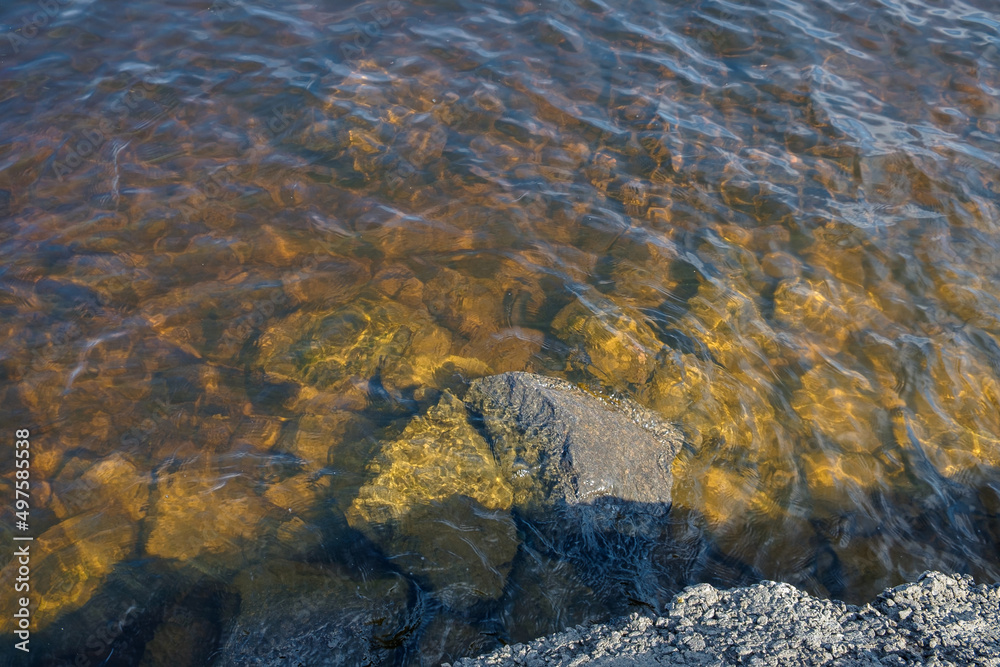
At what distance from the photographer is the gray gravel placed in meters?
2.81

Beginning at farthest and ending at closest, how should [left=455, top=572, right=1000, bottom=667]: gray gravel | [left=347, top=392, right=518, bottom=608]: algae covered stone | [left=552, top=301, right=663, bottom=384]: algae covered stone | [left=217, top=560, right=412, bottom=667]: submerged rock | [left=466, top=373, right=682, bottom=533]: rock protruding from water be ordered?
[left=552, top=301, right=663, bottom=384]: algae covered stone → [left=466, top=373, right=682, bottom=533]: rock protruding from water → [left=347, top=392, right=518, bottom=608]: algae covered stone → [left=217, top=560, right=412, bottom=667]: submerged rock → [left=455, top=572, right=1000, bottom=667]: gray gravel

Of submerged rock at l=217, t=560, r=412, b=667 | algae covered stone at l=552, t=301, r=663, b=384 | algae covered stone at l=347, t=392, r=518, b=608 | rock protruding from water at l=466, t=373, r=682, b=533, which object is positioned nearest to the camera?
submerged rock at l=217, t=560, r=412, b=667

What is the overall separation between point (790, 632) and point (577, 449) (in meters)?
1.47

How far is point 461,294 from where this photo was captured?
17.8 ft

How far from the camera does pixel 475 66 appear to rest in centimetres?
763

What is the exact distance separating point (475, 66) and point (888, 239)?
15.3 ft

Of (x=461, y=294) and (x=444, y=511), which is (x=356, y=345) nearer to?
(x=461, y=294)

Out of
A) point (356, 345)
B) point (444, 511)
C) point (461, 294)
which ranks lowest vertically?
point (444, 511)

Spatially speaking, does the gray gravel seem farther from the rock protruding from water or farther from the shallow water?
the rock protruding from water

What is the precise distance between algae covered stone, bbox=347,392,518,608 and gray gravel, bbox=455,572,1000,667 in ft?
1.77

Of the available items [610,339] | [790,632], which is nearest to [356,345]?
[610,339]

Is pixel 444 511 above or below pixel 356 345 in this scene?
below

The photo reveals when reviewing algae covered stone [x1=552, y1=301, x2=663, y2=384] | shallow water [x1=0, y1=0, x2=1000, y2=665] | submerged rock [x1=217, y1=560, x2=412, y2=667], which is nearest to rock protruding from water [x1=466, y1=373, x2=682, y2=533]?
shallow water [x1=0, y1=0, x2=1000, y2=665]

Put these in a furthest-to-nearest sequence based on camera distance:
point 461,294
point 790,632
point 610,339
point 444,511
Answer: point 461,294, point 610,339, point 444,511, point 790,632
